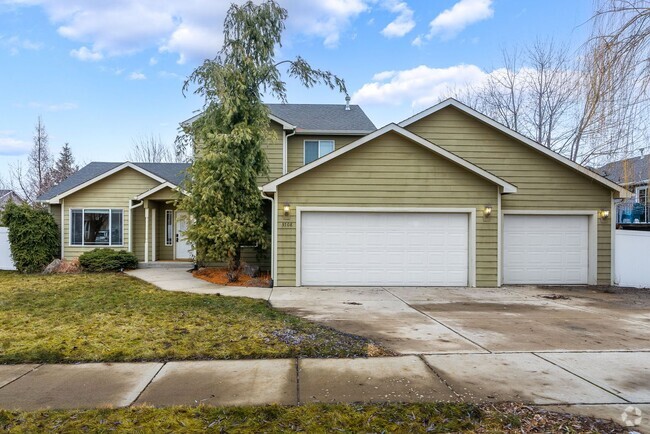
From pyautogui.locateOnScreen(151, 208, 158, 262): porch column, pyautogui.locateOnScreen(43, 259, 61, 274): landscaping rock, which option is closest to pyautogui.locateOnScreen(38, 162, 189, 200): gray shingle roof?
pyautogui.locateOnScreen(151, 208, 158, 262): porch column

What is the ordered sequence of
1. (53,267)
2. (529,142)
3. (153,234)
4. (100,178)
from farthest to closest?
(153,234) → (100,178) → (53,267) → (529,142)

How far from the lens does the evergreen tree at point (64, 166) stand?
1285 inches

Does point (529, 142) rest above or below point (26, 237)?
above

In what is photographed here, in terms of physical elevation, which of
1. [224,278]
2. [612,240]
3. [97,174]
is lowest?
[224,278]

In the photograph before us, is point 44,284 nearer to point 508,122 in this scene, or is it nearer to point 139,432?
point 139,432

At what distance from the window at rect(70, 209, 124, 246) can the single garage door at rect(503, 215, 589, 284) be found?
46.3ft

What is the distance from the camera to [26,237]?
45.0ft

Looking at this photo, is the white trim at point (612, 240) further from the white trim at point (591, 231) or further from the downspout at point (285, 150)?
the downspout at point (285, 150)

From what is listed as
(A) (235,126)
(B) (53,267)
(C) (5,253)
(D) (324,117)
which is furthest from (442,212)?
(C) (5,253)

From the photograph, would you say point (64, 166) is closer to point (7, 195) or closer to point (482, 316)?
point (7, 195)

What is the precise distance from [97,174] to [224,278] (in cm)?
900

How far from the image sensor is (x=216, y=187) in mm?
10695

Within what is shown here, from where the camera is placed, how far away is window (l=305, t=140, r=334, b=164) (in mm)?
14852

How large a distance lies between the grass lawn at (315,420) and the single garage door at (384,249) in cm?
721
